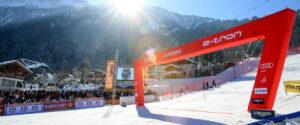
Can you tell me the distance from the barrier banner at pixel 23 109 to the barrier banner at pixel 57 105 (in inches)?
18.5

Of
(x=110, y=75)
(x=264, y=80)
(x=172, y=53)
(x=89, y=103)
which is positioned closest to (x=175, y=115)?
(x=264, y=80)

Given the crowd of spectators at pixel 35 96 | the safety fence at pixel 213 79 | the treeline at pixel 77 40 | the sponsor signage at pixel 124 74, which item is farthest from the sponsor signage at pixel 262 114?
the treeline at pixel 77 40

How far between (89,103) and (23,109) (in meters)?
6.26

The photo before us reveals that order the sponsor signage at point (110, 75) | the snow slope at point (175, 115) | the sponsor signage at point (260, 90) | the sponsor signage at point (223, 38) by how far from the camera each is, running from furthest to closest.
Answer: the sponsor signage at point (110, 75) < the sponsor signage at point (223, 38) < the snow slope at point (175, 115) < the sponsor signage at point (260, 90)

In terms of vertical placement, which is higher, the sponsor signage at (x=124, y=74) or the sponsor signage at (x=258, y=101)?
the sponsor signage at (x=124, y=74)

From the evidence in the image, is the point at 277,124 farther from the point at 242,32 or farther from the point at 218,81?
the point at 218,81

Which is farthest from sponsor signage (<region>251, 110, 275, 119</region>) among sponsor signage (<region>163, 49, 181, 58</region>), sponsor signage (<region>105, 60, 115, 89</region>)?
sponsor signage (<region>105, 60, 115, 89</region>)

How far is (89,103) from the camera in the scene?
90.1 ft

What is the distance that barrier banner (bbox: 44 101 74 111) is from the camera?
24.7 m

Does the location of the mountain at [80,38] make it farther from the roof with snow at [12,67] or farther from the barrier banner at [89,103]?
the barrier banner at [89,103]

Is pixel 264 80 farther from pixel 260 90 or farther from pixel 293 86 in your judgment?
pixel 293 86

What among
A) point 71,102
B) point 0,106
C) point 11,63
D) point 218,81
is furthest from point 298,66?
point 11,63

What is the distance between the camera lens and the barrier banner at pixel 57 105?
24.7m

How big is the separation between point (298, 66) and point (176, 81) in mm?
19552
